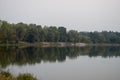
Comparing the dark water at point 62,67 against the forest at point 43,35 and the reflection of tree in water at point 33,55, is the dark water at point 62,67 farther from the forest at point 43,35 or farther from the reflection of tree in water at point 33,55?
the forest at point 43,35

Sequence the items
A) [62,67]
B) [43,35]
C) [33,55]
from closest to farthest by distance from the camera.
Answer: [62,67], [33,55], [43,35]

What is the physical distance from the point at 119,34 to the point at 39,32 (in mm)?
52107

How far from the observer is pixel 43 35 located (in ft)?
277

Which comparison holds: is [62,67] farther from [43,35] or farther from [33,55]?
[43,35]

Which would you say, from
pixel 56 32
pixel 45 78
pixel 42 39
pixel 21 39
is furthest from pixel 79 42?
pixel 45 78

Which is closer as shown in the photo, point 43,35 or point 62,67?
point 62,67

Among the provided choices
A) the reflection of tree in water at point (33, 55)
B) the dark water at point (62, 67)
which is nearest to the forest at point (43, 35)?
the reflection of tree in water at point (33, 55)

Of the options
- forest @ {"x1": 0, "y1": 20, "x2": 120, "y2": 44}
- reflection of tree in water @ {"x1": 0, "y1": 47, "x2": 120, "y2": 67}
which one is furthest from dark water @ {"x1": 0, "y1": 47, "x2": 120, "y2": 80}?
forest @ {"x1": 0, "y1": 20, "x2": 120, "y2": 44}

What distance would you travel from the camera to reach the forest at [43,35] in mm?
70375

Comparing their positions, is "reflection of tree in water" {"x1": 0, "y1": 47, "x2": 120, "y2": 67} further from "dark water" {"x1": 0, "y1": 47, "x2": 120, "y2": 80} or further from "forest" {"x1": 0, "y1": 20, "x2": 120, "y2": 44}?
"forest" {"x1": 0, "y1": 20, "x2": 120, "y2": 44}

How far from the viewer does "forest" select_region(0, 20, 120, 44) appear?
7038cm

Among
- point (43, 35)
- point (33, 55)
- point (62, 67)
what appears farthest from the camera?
point (43, 35)

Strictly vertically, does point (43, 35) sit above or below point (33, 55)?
above

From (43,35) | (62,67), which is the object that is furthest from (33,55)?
(43,35)
